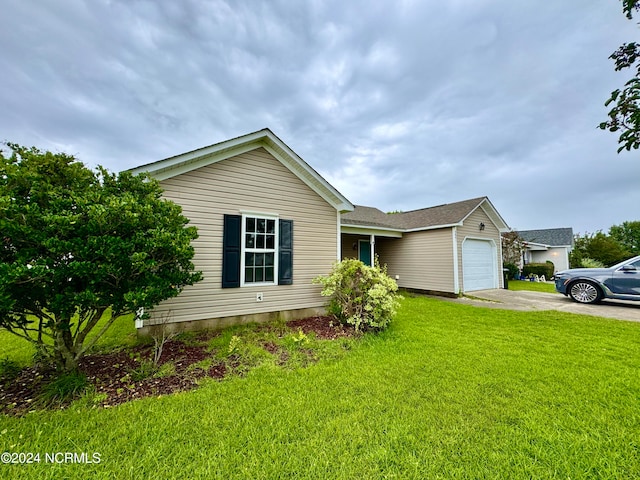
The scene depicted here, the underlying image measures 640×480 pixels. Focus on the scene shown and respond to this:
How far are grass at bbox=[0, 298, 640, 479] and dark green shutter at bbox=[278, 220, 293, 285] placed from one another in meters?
2.71

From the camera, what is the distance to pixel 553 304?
8250 mm

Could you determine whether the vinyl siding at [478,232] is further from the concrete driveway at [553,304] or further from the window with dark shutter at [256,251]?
the window with dark shutter at [256,251]

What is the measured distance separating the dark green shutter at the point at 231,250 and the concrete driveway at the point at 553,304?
8249 millimetres

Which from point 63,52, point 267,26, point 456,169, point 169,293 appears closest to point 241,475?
point 169,293

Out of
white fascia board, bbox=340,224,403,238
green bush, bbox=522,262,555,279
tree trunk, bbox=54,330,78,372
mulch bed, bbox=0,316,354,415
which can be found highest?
white fascia board, bbox=340,224,403,238

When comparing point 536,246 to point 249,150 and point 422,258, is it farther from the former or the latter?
point 249,150

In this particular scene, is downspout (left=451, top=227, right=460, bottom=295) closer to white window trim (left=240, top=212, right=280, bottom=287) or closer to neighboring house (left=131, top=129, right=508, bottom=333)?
neighboring house (left=131, top=129, right=508, bottom=333)

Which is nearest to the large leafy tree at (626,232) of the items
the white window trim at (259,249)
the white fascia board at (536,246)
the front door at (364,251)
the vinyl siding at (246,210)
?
the white fascia board at (536,246)

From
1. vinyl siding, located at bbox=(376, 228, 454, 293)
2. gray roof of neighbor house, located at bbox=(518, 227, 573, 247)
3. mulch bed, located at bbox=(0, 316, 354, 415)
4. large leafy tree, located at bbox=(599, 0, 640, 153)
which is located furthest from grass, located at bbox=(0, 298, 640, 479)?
gray roof of neighbor house, located at bbox=(518, 227, 573, 247)

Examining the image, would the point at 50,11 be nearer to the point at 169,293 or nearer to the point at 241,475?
the point at 169,293

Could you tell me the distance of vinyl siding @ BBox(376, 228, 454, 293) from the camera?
10.6m

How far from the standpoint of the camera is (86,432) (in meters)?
2.33

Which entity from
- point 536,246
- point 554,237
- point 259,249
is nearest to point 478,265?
point 259,249

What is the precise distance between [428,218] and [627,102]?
9.97 metres
